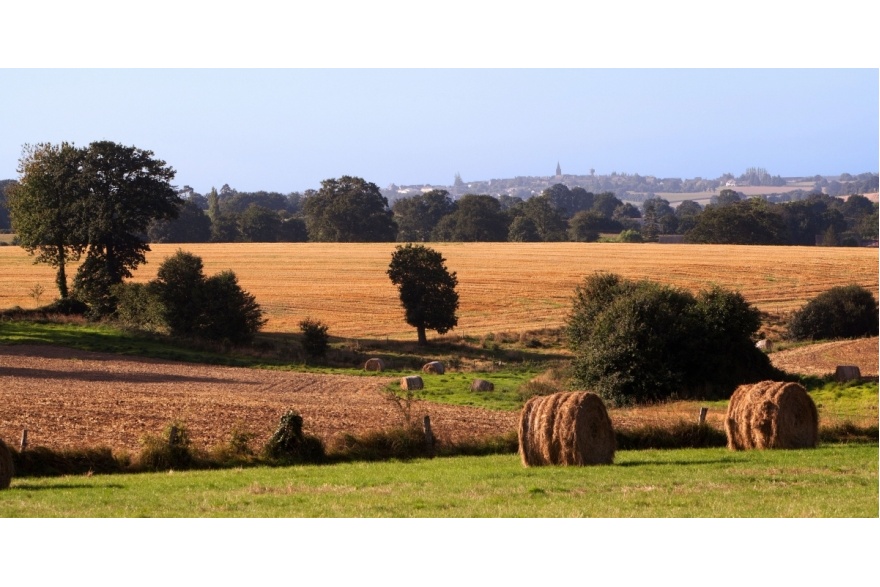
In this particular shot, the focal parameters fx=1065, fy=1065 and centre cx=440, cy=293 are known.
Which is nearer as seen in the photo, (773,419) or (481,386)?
(773,419)

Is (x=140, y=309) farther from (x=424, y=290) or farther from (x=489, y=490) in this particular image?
(x=489, y=490)

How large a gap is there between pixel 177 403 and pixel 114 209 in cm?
3087

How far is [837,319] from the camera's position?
55875 mm

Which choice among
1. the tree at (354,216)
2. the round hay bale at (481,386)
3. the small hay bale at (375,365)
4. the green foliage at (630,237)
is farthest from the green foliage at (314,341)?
the green foliage at (630,237)

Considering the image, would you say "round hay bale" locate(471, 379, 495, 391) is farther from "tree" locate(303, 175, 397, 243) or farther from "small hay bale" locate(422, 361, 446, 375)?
"tree" locate(303, 175, 397, 243)

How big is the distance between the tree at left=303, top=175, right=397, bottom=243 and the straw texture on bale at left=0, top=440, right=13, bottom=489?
10689 centimetres

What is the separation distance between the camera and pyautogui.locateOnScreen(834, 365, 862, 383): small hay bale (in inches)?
1501

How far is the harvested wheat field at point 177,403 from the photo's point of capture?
983 inches

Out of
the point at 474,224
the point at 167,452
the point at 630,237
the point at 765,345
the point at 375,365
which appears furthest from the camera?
the point at 474,224

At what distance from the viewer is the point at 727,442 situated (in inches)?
923

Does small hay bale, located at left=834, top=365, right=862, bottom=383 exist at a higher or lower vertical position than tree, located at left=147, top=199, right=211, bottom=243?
lower

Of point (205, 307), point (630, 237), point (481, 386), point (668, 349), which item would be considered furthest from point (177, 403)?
point (630, 237)

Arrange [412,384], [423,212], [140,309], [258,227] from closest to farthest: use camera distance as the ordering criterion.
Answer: [412,384] < [140,309] < [258,227] < [423,212]

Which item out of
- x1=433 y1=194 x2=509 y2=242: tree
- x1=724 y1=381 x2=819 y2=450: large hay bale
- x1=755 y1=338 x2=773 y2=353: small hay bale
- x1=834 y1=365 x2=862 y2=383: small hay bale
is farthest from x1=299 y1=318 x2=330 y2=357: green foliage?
x1=433 y1=194 x2=509 y2=242: tree
